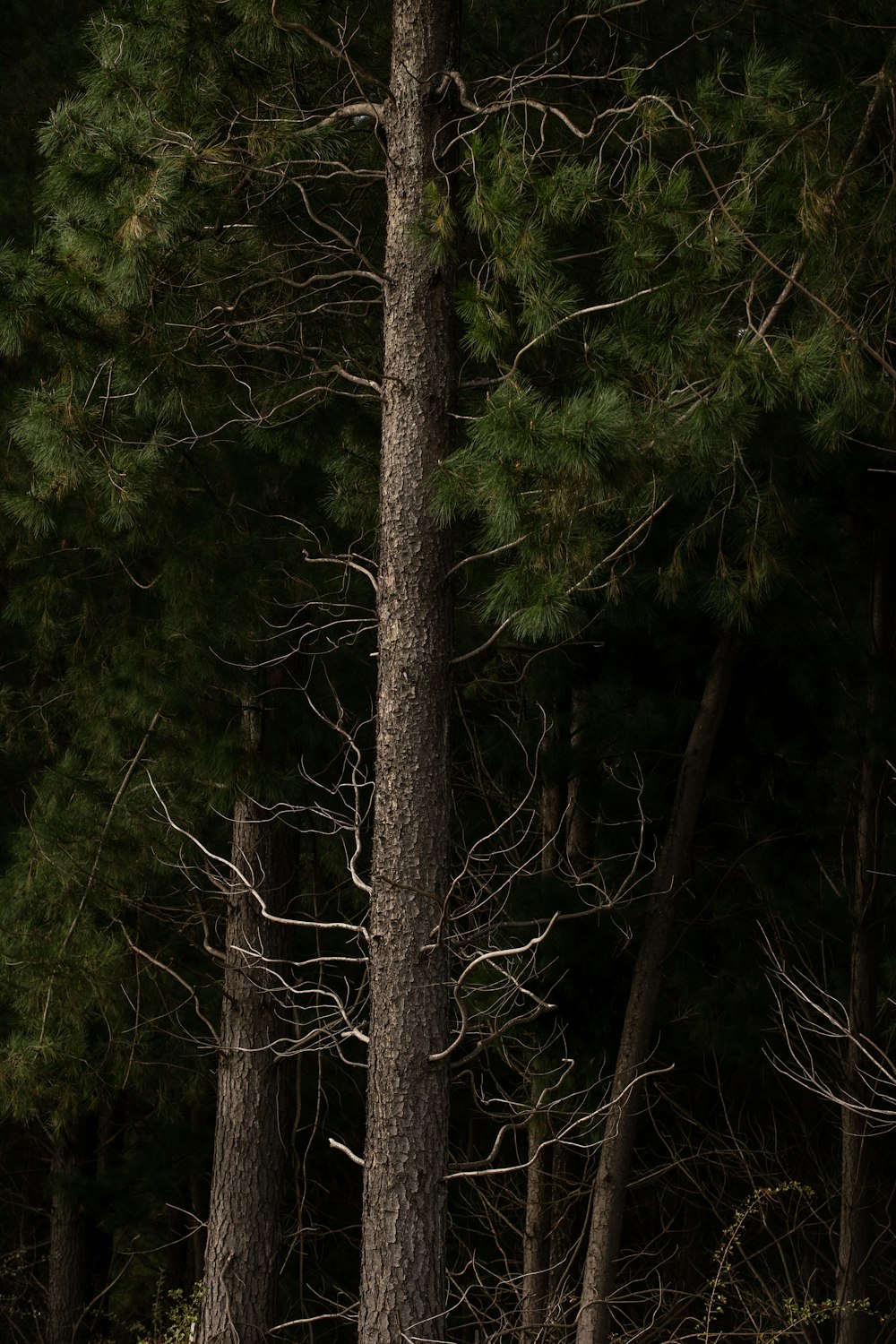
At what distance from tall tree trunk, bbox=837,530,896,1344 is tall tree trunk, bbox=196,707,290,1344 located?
2.63 m

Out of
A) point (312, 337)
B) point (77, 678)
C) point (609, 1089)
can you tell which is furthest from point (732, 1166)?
point (312, 337)

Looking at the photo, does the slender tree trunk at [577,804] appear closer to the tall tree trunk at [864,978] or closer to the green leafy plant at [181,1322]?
the tall tree trunk at [864,978]

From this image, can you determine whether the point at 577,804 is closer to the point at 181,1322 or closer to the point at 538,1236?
the point at 538,1236

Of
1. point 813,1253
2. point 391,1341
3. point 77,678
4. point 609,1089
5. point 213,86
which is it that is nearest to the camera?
point 391,1341

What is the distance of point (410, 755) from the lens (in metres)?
4.30

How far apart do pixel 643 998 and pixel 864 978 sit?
3.65 feet

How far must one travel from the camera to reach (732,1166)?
867cm

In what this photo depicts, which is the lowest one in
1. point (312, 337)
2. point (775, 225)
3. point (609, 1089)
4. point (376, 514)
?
point (609, 1089)

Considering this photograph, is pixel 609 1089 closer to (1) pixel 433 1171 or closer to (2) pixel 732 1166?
(1) pixel 433 1171

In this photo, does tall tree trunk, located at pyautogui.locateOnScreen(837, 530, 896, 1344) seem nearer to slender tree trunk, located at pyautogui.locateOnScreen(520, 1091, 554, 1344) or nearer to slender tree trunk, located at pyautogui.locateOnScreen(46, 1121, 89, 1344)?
slender tree trunk, located at pyautogui.locateOnScreen(520, 1091, 554, 1344)

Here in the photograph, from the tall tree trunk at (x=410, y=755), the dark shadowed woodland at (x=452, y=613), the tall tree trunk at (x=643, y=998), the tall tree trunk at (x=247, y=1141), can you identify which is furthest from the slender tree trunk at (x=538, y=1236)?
the tall tree trunk at (x=410, y=755)

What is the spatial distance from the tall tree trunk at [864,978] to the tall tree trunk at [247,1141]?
8.62 feet

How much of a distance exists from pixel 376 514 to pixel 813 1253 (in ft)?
20.6

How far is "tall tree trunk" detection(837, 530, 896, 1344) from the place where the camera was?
20.7ft
